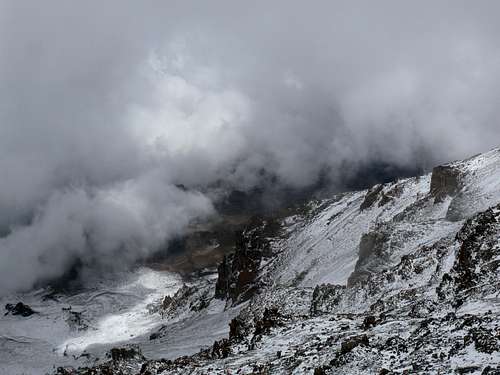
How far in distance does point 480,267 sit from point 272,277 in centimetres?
12996

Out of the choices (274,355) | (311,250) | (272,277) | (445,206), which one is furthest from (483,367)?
(272,277)

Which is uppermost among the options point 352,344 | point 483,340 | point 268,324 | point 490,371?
point 268,324

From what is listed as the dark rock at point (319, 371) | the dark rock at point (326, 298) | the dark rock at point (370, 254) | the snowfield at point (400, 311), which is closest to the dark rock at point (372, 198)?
the snowfield at point (400, 311)

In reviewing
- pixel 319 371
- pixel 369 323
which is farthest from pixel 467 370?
pixel 369 323

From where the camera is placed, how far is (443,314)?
29.0 m

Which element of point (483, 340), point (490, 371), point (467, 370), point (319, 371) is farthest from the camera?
point (319, 371)

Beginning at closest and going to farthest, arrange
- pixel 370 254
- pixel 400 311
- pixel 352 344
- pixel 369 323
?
pixel 352 344
pixel 369 323
pixel 400 311
pixel 370 254

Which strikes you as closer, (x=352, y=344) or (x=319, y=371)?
(x=319, y=371)

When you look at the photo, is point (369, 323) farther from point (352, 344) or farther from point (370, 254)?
point (370, 254)

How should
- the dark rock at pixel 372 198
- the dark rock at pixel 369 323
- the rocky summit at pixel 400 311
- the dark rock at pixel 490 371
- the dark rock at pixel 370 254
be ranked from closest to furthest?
the dark rock at pixel 490 371 < the rocky summit at pixel 400 311 < the dark rock at pixel 369 323 < the dark rock at pixel 370 254 < the dark rock at pixel 372 198

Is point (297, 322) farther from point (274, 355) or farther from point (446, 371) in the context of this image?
point (446, 371)

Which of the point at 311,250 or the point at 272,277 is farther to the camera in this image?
the point at 272,277

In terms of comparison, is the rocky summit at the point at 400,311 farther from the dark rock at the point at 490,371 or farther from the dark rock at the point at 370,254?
the dark rock at the point at 370,254

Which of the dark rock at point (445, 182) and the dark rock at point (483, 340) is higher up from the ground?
the dark rock at point (445, 182)
